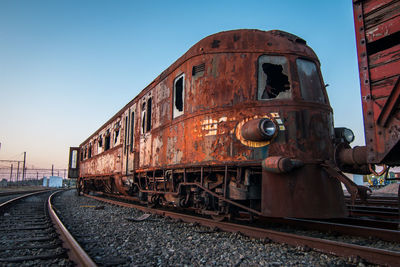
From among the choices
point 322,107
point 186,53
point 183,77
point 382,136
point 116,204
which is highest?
point 186,53

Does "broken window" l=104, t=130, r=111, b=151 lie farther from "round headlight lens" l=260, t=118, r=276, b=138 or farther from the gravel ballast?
"round headlight lens" l=260, t=118, r=276, b=138

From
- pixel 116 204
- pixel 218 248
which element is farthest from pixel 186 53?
pixel 116 204

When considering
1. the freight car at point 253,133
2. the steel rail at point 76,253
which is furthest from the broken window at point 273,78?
the steel rail at point 76,253

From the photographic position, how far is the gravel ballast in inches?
135

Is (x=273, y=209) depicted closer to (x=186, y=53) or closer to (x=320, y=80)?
(x=320, y=80)

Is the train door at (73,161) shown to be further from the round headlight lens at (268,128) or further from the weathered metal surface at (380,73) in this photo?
the weathered metal surface at (380,73)

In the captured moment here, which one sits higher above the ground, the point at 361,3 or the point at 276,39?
the point at 276,39

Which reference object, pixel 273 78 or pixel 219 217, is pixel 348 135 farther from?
pixel 219 217

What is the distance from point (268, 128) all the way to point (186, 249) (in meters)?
2.30

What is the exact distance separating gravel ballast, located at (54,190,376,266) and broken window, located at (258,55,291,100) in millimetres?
2568

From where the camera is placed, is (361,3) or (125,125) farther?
(125,125)

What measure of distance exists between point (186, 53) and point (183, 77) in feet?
1.90

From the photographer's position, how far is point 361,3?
10.8 feet

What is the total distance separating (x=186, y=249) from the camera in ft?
13.2
